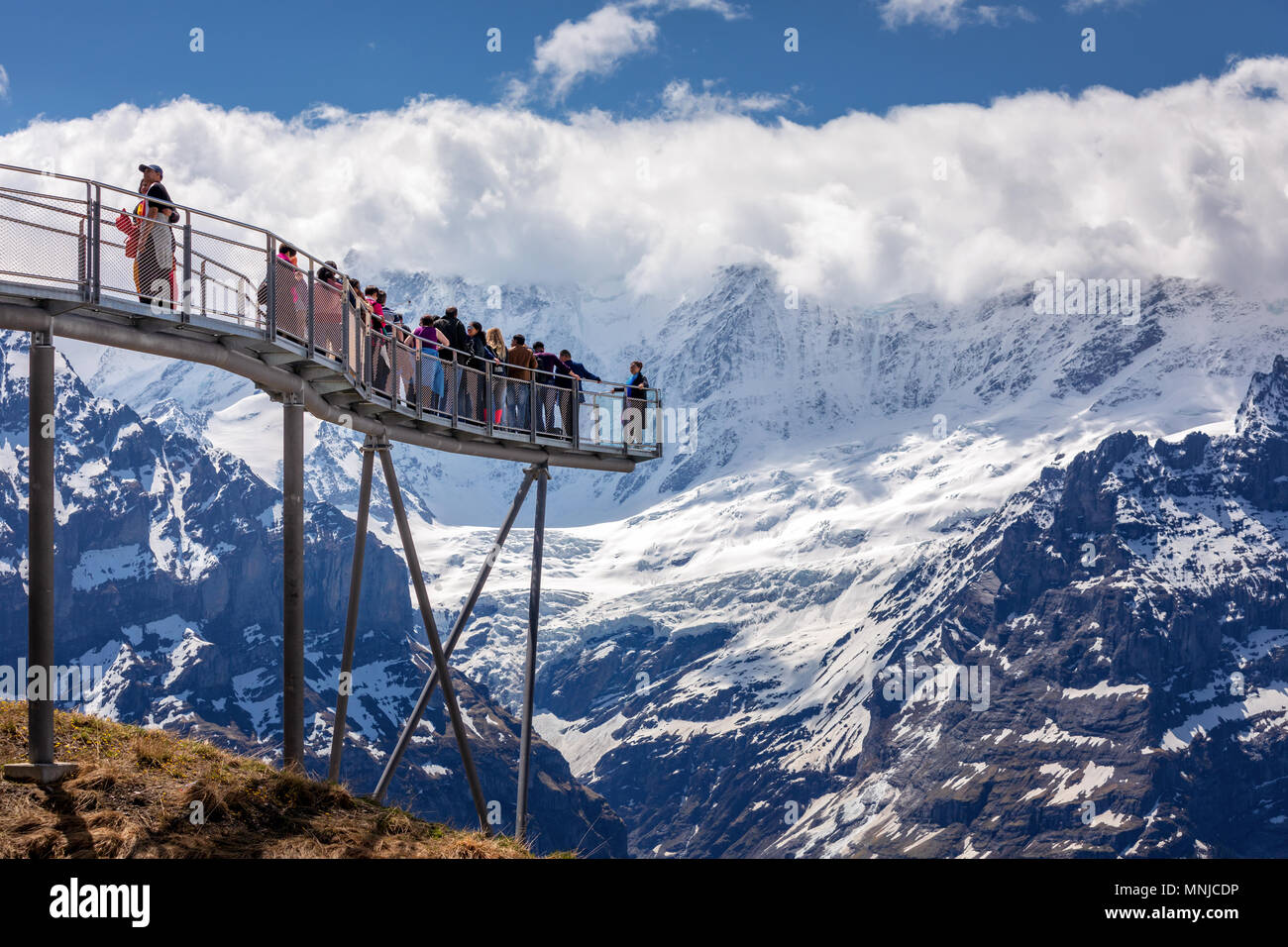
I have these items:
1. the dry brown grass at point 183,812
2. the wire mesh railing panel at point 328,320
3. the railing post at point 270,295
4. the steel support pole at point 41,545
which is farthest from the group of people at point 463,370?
the dry brown grass at point 183,812

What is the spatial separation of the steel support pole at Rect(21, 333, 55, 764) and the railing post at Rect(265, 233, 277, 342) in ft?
15.7

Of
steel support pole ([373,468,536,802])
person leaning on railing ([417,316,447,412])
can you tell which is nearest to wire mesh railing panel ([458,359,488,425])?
person leaning on railing ([417,316,447,412])

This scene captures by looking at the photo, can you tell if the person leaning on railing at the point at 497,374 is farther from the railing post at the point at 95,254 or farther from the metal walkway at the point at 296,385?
the railing post at the point at 95,254

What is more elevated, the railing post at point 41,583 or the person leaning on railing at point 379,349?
the person leaning on railing at point 379,349

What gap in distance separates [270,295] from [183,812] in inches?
440

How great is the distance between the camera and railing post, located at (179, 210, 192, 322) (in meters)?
31.9

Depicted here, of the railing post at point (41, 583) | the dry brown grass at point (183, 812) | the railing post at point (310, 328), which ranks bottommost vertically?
the dry brown grass at point (183, 812)

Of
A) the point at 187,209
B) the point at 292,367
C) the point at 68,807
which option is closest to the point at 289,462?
the point at 292,367

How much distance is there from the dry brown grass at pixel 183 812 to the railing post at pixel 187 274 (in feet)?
25.7

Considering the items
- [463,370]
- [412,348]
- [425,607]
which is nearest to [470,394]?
[463,370]

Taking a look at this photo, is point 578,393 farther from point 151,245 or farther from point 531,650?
point 151,245

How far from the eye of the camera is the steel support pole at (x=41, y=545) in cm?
2897
